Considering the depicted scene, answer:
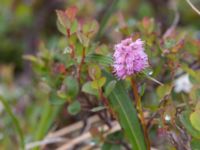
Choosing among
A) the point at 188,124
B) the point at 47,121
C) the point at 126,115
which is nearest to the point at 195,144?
the point at 188,124

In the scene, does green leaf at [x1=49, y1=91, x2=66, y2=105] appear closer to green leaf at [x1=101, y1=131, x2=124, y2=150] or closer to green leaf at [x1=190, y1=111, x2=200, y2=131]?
green leaf at [x1=101, y1=131, x2=124, y2=150]

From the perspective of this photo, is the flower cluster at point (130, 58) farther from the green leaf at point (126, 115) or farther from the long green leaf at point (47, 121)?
the long green leaf at point (47, 121)

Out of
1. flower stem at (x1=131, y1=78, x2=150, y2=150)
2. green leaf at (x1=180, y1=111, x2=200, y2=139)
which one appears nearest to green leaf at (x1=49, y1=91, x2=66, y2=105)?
flower stem at (x1=131, y1=78, x2=150, y2=150)

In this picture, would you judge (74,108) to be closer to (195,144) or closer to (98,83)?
(98,83)

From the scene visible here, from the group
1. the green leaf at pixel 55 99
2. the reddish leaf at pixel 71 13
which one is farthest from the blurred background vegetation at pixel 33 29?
the reddish leaf at pixel 71 13

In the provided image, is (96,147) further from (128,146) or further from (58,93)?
(58,93)

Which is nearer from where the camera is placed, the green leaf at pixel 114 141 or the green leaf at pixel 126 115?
the green leaf at pixel 126 115
